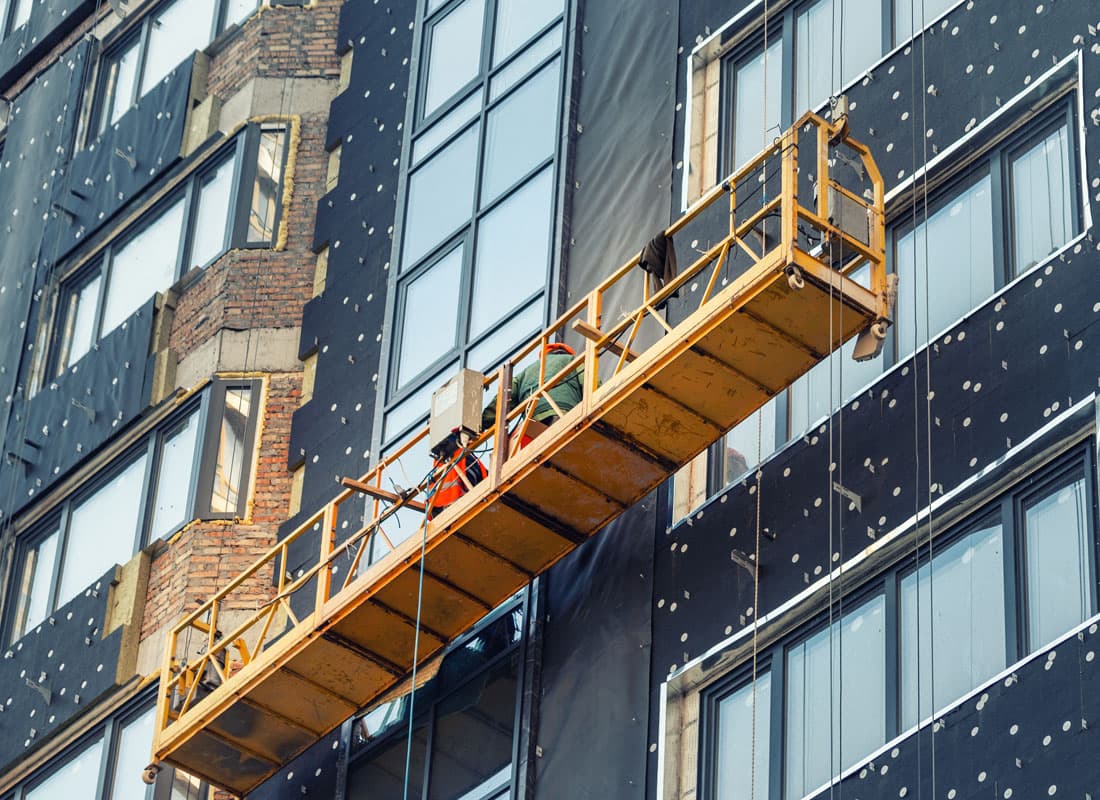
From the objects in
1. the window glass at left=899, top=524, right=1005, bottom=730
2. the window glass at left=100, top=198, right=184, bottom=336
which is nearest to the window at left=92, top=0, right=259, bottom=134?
the window glass at left=100, top=198, right=184, bottom=336

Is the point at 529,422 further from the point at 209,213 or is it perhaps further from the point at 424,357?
the point at 209,213

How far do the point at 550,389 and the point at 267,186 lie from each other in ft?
32.3

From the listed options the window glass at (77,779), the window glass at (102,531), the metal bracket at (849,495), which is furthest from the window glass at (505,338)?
the window glass at (77,779)

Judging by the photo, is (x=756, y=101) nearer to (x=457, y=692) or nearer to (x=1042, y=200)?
(x=1042, y=200)

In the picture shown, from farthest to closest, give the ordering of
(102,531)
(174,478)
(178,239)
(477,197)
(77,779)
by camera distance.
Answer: (178,239)
(102,531)
(174,478)
(77,779)
(477,197)

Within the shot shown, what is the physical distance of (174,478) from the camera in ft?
99.6

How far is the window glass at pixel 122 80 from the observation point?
120 feet

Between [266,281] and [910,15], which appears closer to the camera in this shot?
[910,15]

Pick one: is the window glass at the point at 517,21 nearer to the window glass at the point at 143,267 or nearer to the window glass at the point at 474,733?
the window glass at the point at 143,267

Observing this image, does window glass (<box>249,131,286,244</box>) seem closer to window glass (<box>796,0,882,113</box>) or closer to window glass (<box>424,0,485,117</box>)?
window glass (<box>424,0,485,117</box>)

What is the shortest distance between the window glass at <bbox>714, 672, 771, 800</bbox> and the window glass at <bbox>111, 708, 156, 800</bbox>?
8323mm

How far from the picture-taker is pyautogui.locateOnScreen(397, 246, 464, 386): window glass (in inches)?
1070

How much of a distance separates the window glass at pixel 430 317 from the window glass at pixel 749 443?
14.5 ft

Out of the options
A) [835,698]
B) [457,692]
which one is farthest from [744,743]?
[457,692]
